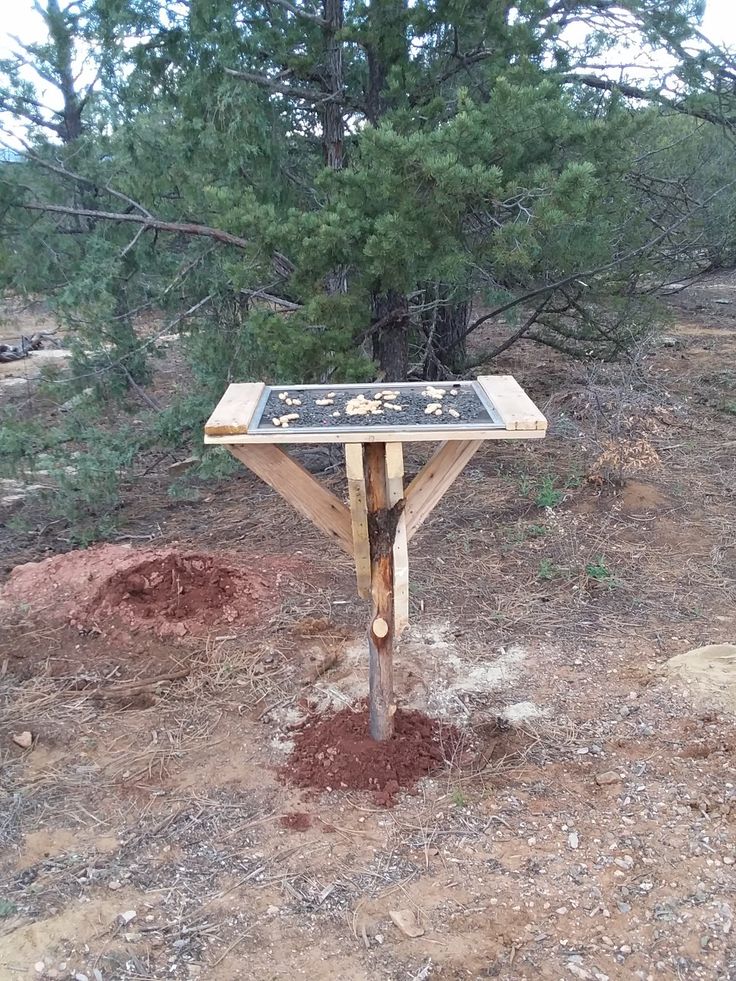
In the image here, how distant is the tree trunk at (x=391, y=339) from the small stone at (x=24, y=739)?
152 inches

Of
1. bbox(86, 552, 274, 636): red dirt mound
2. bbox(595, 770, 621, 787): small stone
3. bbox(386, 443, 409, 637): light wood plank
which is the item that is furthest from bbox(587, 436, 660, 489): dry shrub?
bbox(386, 443, 409, 637): light wood plank

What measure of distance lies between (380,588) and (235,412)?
0.86 m

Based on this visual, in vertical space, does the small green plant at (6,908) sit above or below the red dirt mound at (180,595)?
below

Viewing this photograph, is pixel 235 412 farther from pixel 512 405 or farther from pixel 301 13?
pixel 301 13

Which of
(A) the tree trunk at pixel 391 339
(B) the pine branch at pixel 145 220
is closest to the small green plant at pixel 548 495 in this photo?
(A) the tree trunk at pixel 391 339

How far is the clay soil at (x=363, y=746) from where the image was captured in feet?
7.88

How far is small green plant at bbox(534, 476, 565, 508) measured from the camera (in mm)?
5656

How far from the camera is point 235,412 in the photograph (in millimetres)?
2697

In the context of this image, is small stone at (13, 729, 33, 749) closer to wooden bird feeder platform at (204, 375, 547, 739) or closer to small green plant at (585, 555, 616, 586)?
wooden bird feeder platform at (204, 375, 547, 739)

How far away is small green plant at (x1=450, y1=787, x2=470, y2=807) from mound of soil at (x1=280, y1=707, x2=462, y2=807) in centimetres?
16

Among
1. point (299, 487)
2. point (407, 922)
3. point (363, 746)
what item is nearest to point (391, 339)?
point (299, 487)

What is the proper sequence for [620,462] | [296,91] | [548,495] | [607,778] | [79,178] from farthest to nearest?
[620,462] < [79,178] < [548,495] < [296,91] < [607,778]

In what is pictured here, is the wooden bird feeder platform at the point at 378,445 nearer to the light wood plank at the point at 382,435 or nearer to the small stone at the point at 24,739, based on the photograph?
the light wood plank at the point at 382,435

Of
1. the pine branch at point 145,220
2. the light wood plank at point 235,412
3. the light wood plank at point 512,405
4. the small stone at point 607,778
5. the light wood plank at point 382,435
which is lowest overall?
the small stone at point 607,778
